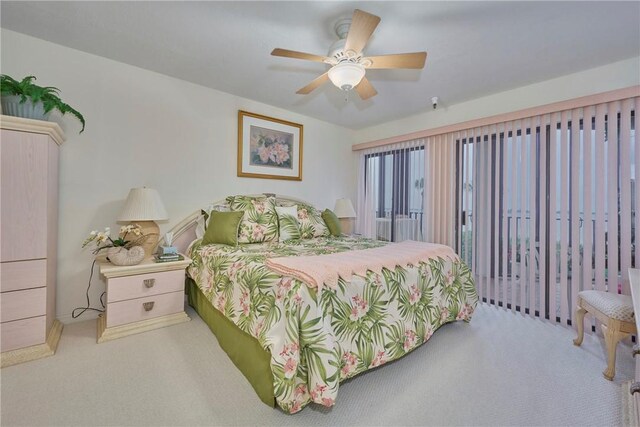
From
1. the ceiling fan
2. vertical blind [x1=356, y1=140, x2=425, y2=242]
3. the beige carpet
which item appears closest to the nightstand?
the beige carpet

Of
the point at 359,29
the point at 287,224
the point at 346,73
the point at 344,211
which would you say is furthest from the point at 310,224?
the point at 359,29

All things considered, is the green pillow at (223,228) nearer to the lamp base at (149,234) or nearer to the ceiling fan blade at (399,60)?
the lamp base at (149,234)

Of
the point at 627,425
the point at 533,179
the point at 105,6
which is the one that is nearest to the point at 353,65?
the point at 105,6

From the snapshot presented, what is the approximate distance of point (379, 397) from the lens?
160 cm

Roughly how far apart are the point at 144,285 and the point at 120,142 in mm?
1401

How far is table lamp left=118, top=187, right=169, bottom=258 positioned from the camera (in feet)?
7.86

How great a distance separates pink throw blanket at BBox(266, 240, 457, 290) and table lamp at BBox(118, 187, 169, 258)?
1.31 m

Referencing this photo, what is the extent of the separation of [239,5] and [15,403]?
267 cm

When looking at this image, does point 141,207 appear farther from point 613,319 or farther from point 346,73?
point 613,319

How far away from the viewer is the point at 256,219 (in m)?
2.90

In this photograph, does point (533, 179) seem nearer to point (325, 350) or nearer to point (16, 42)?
point (325, 350)

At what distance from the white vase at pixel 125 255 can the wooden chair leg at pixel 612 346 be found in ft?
11.5

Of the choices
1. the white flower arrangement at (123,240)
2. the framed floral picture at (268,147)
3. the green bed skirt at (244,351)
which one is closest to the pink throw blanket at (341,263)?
the green bed skirt at (244,351)

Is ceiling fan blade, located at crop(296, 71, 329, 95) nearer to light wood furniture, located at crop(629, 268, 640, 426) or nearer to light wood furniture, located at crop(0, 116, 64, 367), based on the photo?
light wood furniture, located at crop(0, 116, 64, 367)
